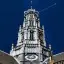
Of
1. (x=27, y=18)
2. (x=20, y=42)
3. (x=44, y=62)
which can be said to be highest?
(x=27, y=18)

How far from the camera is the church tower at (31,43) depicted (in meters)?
94.9

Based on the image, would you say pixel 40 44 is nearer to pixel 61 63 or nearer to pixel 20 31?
pixel 20 31

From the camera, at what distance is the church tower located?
94.9 meters

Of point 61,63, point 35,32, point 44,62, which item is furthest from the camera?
point 35,32

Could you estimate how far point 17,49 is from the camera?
9769 cm

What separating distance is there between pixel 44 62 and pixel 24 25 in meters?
14.8

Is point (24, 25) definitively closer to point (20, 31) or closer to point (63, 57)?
point (20, 31)

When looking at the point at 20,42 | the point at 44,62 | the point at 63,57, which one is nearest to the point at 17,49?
the point at 20,42

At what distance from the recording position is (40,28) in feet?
336

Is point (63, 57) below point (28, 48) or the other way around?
below

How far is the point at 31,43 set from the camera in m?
97.0

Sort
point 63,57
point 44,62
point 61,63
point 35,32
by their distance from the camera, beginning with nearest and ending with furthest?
point 61,63
point 63,57
point 44,62
point 35,32

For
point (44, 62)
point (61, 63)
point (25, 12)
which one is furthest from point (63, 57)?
point (25, 12)

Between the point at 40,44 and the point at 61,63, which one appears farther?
the point at 40,44
